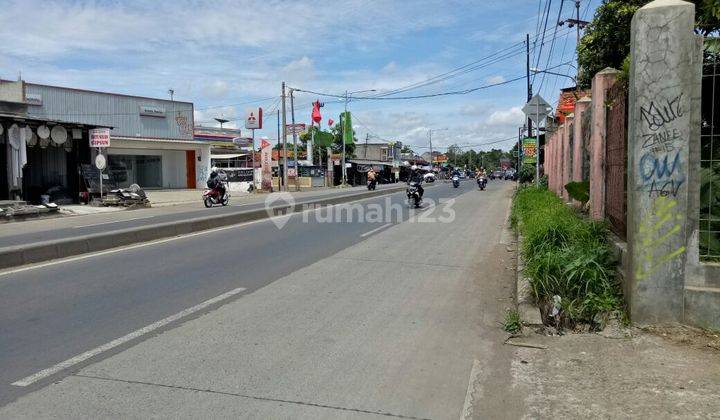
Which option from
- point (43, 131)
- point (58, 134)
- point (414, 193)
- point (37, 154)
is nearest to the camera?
point (414, 193)

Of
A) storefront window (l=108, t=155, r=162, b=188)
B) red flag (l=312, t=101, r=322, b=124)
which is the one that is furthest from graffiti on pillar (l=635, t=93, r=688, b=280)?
red flag (l=312, t=101, r=322, b=124)

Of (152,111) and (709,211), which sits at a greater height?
(152,111)

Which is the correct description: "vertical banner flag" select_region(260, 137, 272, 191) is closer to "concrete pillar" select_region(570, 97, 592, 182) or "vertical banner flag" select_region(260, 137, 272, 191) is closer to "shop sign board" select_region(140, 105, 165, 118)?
"shop sign board" select_region(140, 105, 165, 118)

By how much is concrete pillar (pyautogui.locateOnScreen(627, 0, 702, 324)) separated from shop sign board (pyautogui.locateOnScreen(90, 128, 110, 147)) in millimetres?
24583

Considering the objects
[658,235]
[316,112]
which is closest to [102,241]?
[658,235]

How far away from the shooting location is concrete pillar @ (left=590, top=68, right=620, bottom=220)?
8.52 m

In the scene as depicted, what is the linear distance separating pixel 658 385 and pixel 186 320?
459 centimetres

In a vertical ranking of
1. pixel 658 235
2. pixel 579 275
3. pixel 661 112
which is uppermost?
pixel 661 112

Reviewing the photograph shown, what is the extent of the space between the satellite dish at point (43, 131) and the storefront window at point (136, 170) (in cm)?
1412

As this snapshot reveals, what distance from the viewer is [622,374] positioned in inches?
181

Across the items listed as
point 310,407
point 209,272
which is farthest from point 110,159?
point 310,407

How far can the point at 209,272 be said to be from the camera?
29.7 ft

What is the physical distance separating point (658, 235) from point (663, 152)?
2.62 ft

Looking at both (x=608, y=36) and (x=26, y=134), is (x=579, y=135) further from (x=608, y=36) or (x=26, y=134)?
(x=26, y=134)
